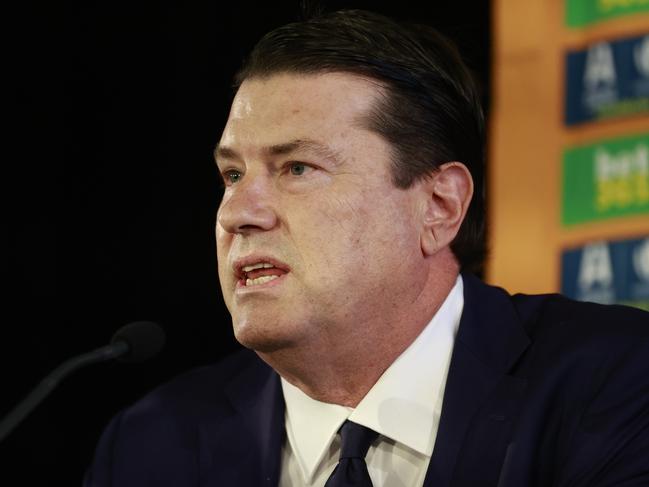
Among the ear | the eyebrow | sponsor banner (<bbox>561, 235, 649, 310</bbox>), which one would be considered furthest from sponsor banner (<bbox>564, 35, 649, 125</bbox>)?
the eyebrow

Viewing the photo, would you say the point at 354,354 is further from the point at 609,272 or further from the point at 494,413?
the point at 609,272

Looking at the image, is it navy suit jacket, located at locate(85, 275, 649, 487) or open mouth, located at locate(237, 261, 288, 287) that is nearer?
navy suit jacket, located at locate(85, 275, 649, 487)

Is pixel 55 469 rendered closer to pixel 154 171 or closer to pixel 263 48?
pixel 154 171

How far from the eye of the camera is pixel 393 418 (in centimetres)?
216

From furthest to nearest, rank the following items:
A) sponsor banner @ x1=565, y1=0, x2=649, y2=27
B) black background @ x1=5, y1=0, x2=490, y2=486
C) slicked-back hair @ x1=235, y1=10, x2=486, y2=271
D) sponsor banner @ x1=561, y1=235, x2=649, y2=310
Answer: black background @ x1=5, y1=0, x2=490, y2=486
sponsor banner @ x1=565, y1=0, x2=649, y2=27
sponsor banner @ x1=561, y1=235, x2=649, y2=310
slicked-back hair @ x1=235, y1=10, x2=486, y2=271

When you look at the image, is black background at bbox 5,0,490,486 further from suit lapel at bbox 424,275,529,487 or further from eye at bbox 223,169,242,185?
suit lapel at bbox 424,275,529,487

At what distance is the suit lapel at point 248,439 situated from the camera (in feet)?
7.43

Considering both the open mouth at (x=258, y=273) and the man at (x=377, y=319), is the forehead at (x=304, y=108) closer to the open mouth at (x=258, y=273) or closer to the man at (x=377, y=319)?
the man at (x=377, y=319)

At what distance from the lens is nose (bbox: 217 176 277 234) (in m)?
2.09

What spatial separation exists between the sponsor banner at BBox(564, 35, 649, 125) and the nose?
1535mm

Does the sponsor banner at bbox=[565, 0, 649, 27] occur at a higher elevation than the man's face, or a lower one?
higher

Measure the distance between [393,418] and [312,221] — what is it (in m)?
0.40

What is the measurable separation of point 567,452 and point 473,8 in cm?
209

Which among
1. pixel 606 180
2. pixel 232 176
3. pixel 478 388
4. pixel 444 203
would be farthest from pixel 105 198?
pixel 478 388
